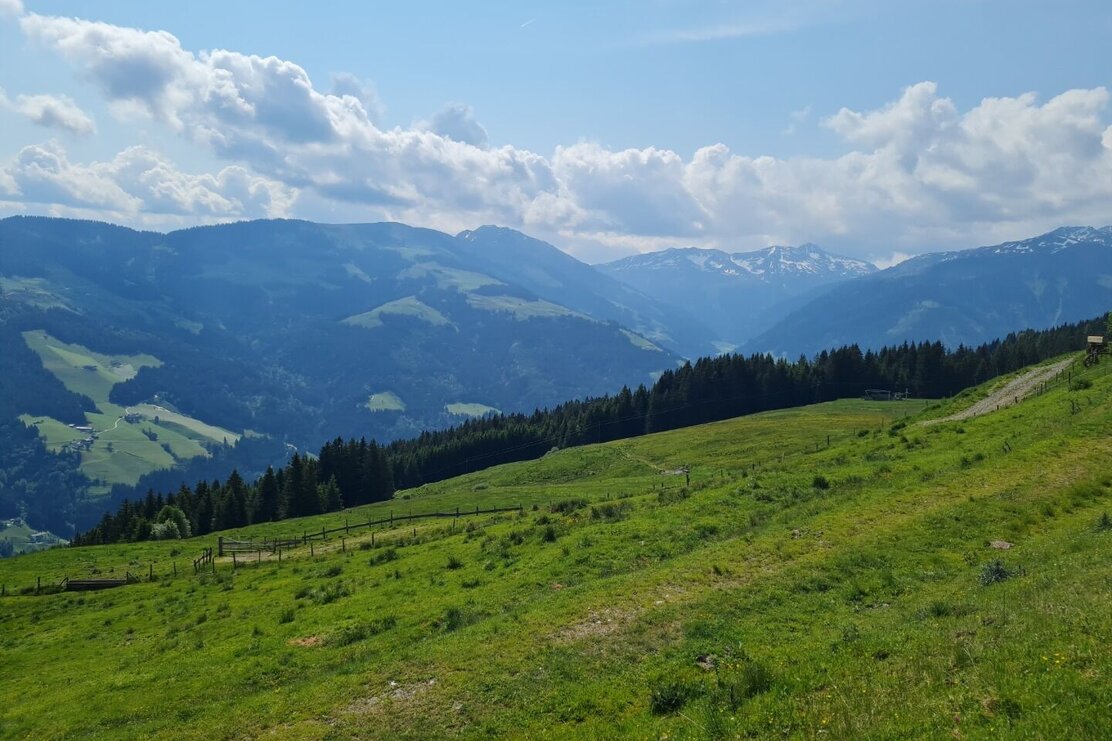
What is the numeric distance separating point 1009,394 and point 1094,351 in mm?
9263

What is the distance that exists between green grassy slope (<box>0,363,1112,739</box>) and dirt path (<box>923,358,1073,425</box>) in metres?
12.2

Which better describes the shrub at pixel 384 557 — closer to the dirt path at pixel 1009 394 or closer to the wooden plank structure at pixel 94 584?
the wooden plank structure at pixel 94 584

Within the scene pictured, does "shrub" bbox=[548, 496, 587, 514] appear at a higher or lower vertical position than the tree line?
higher

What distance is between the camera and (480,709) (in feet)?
55.7

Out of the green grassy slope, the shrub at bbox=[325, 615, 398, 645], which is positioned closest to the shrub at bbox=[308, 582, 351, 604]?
the green grassy slope

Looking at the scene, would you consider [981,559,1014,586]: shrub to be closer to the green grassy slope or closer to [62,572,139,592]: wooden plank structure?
the green grassy slope

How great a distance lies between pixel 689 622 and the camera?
19719 millimetres

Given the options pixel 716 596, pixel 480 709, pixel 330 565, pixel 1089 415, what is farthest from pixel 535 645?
pixel 1089 415

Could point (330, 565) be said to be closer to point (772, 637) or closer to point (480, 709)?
point (480, 709)

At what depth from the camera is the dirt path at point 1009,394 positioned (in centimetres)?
5750

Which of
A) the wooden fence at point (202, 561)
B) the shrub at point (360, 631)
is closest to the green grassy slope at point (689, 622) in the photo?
the shrub at point (360, 631)

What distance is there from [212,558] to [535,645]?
47.4 m

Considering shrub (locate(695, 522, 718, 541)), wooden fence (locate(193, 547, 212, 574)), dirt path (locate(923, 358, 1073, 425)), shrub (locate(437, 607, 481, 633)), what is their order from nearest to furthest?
shrub (locate(437, 607, 481, 633)), shrub (locate(695, 522, 718, 541)), wooden fence (locate(193, 547, 212, 574)), dirt path (locate(923, 358, 1073, 425))

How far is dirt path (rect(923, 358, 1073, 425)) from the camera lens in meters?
57.5
